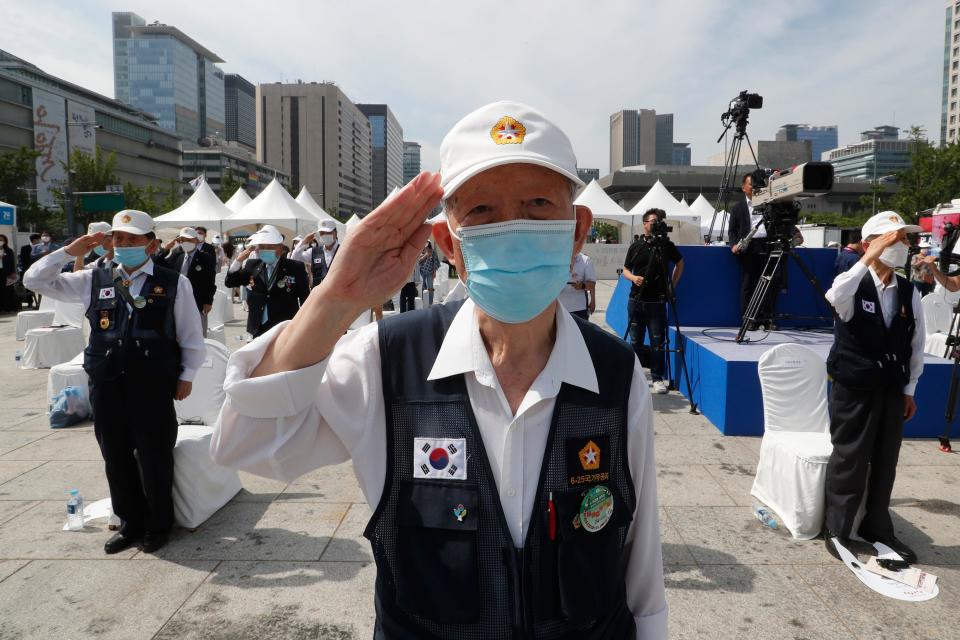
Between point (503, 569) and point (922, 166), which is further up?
point (922, 166)

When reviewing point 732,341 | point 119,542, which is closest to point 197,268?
point 119,542

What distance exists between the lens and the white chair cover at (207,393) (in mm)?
5484

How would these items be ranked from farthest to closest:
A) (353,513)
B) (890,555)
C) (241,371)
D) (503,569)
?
1. (353,513)
2. (890,555)
3. (503,569)
4. (241,371)

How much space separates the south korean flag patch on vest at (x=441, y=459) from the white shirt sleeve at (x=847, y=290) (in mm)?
3544

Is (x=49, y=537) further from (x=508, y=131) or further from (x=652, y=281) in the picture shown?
(x=652, y=281)

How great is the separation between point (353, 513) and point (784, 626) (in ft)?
9.51

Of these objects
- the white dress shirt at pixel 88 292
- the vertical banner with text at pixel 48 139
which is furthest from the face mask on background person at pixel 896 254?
the vertical banner with text at pixel 48 139

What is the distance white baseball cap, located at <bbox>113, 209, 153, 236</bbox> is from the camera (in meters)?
4.25

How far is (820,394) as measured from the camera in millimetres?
4961

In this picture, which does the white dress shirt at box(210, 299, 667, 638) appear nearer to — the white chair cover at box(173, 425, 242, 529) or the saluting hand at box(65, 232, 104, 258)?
the white chair cover at box(173, 425, 242, 529)

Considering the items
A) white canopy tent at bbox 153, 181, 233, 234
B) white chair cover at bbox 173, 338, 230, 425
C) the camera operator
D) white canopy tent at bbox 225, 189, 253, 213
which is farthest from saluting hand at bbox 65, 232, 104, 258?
white canopy tent at bbox 225, 189, 253, 213

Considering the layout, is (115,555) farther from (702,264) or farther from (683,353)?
(702,264)

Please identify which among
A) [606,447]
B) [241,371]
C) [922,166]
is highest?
[922,166]

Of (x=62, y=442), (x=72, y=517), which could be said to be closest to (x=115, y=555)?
(x=72, y=517)
